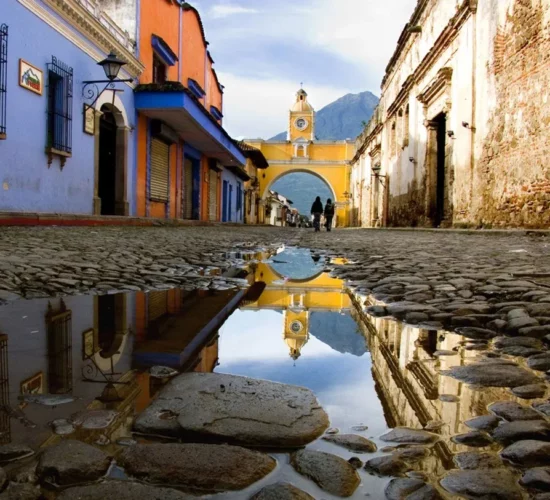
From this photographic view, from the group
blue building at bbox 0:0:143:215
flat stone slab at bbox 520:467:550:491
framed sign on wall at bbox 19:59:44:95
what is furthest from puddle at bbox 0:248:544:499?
framed sign on wall at bbox 19:59:44:95

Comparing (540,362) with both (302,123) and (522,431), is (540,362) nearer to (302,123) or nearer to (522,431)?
(522,431)

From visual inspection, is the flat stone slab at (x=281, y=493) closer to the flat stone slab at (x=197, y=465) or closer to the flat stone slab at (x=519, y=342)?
the flat stone slab at (x=197, y=465)

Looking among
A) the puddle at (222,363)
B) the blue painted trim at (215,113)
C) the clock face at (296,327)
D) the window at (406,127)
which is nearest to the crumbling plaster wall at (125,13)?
the window at (406,127)

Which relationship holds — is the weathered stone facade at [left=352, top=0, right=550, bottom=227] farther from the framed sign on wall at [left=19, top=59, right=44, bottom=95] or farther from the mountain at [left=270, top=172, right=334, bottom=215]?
the mountain at [left=270, top=172, right=334, bottom=215]

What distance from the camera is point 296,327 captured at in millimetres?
2291

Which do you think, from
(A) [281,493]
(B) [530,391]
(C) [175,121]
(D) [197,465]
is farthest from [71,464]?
(C) [175,121]

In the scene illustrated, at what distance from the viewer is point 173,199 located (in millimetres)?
17109

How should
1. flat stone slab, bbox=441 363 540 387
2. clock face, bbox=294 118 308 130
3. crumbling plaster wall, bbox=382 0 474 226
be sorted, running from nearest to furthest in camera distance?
flat stone slab, bbox=441 363 540 387, crumbling plaster wall, bbox=382 0 474 226, clock face, bbox=294 118 308 130

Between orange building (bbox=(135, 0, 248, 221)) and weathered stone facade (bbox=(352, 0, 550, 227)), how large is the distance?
21.5 feet

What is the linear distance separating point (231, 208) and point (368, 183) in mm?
7798

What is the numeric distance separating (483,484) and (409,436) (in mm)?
231

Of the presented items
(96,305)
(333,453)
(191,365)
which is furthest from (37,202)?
(333,453)

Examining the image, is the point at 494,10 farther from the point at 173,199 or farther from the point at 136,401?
the point at 136,401

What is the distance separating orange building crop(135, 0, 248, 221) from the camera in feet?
45.6
